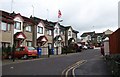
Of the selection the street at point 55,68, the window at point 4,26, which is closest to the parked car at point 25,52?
the window at point 4,26

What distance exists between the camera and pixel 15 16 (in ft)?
136

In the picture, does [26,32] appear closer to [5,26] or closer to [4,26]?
[5,26]

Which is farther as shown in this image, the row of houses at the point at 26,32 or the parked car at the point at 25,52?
the row of houses at the point at 26,32

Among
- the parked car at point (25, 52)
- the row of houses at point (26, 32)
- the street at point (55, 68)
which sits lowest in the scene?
the street at point (55, 68)

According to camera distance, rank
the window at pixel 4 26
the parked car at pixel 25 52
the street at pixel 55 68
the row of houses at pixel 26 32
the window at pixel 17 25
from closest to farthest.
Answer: the street at pixel 55 68, the parked car at pixel 25 52, the window at pixel 4 26, the row of houses at pixel 26 32, the window at pixel 17 25

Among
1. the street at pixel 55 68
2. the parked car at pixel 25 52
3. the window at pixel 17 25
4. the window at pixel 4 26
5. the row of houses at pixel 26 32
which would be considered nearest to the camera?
the street at pixel 55 68

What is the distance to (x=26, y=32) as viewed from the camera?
Result: 45562mm

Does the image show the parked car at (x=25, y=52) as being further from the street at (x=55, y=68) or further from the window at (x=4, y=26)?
the street at (x=55, y=68)

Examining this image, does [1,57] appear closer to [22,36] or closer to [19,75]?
[22,36]

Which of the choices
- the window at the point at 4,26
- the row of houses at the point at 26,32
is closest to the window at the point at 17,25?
the row of houses at the point at 26,32

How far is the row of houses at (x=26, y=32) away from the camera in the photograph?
37.6m

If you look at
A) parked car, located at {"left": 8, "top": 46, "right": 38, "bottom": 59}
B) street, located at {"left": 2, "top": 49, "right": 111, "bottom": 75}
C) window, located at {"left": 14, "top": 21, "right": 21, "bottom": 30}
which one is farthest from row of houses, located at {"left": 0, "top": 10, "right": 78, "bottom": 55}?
street, located at {"left": 2, "top": 49, "right": 111, "bottom": 75}

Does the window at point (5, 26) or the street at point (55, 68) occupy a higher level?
the window at point (5, 26)

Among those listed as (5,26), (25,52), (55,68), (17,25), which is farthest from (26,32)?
(55,68)
